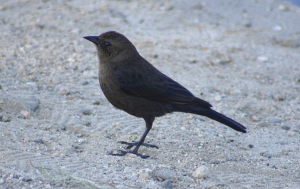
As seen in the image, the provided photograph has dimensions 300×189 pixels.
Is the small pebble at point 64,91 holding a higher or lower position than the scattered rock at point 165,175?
higher

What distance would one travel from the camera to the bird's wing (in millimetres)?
4789

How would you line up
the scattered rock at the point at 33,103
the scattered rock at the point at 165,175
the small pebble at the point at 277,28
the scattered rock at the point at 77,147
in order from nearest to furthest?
the scattered rock at the point at 165,175
the scattered rock at the point at 77,147
the scattered rock at the point at 33,103
the small pebble at the point at 277,28

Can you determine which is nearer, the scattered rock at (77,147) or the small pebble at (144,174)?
the small pebble at (144,174)

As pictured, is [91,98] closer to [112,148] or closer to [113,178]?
[112,148]

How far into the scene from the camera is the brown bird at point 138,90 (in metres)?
4.78

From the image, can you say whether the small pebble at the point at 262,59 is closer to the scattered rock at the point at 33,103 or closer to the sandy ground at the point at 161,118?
the sandy ground at the point at 161,118

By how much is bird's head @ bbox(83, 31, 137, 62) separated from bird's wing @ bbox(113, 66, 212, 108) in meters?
0.29

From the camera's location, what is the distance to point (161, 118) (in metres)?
5.96

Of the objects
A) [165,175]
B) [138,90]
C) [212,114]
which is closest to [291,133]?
[212,114]

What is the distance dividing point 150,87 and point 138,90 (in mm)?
174

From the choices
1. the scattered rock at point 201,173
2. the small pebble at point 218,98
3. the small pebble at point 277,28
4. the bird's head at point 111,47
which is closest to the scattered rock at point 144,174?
the scattered rock at point 201,173

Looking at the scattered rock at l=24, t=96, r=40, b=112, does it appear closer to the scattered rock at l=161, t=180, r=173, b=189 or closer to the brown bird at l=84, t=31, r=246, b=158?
the brown bird at l=84, t=31, r=246, b=158

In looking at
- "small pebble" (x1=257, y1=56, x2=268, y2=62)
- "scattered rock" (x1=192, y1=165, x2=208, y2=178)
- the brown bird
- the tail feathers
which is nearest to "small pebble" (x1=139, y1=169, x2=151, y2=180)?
"scattered rock" (x1=192, y1=165, x2=208, y2=178)

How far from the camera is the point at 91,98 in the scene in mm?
6098
